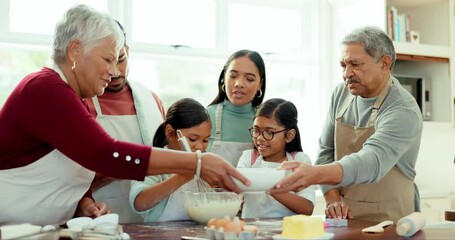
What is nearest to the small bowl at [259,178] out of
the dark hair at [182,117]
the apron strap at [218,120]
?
the dark hair at [182,117]

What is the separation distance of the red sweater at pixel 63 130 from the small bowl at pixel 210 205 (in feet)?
0.76

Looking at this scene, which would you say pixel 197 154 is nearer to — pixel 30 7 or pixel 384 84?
pixel 384 84

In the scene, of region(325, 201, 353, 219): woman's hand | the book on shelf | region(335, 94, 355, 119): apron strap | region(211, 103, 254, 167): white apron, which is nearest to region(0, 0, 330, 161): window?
the book on shelf

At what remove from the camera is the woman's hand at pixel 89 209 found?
175 cm

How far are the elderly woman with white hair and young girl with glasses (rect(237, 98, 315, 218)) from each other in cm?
49

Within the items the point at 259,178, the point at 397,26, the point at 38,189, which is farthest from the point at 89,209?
the point at 397,26

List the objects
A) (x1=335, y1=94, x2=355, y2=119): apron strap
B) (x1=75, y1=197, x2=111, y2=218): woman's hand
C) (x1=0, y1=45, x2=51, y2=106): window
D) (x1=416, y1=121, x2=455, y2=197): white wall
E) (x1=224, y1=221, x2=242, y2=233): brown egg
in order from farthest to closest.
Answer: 1. (x1=416, y1=121, x2=455, y2=197): white wall
2. (x1=0, y1=45, x2=51, y2=106): window
3. (x1=335, y1=94, x2=355, y2=119): apron strap
4. (x1=75, y1=197, x2=111, y2=218): woman's hand
5. (x1=224, y1=221, x2=242, y2=233): brown egg

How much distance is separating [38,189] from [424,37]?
3291 millimetres

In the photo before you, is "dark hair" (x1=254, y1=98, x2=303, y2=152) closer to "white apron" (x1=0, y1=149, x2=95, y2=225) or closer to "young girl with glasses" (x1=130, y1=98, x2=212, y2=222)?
"young girl with glasses" (x1=130, y1=98, x2=212, y2=222)

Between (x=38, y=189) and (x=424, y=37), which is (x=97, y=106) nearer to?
(x=38, y=189)

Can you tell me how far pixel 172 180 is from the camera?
1815mm

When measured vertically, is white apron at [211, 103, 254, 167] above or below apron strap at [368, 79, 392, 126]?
below

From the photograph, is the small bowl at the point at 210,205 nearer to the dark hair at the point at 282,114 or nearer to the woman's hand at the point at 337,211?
the woman's hand at the point at 337,211

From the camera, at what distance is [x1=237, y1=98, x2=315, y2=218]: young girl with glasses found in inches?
81.2
